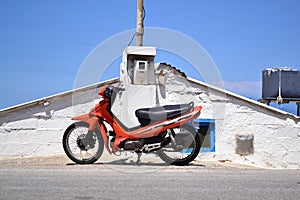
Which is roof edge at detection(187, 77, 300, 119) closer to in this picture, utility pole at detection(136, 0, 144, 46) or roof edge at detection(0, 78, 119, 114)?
utility pole at detection(136, 0, 144, 46)

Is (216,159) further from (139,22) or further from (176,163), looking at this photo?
(139,22)

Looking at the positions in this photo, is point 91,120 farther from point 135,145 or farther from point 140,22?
→ point 140,22

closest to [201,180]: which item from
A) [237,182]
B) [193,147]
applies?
[237,182]

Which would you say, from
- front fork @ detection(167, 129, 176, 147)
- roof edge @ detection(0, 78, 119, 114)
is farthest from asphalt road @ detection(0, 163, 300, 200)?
roof edge @ detection(0, 78, 119, 114)

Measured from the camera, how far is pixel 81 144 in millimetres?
8961

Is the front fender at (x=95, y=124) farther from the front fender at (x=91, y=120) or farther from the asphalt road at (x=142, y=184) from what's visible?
the asphalt road at (x=142, y=184)

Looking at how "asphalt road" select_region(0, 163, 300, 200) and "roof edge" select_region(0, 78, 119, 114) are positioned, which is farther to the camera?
"roof edge" select_region(0, 78, 119, 114)

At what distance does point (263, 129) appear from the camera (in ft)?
36.5

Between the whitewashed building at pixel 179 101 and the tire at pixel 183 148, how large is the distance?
1994 millimetres

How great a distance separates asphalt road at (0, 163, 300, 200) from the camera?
18.1 ft

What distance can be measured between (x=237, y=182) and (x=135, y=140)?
2958 mm

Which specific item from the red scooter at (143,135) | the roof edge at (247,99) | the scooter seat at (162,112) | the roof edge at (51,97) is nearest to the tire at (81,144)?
the red scooter at (143,135)

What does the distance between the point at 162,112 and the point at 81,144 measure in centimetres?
171

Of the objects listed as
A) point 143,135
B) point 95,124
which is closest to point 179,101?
point 143,135
